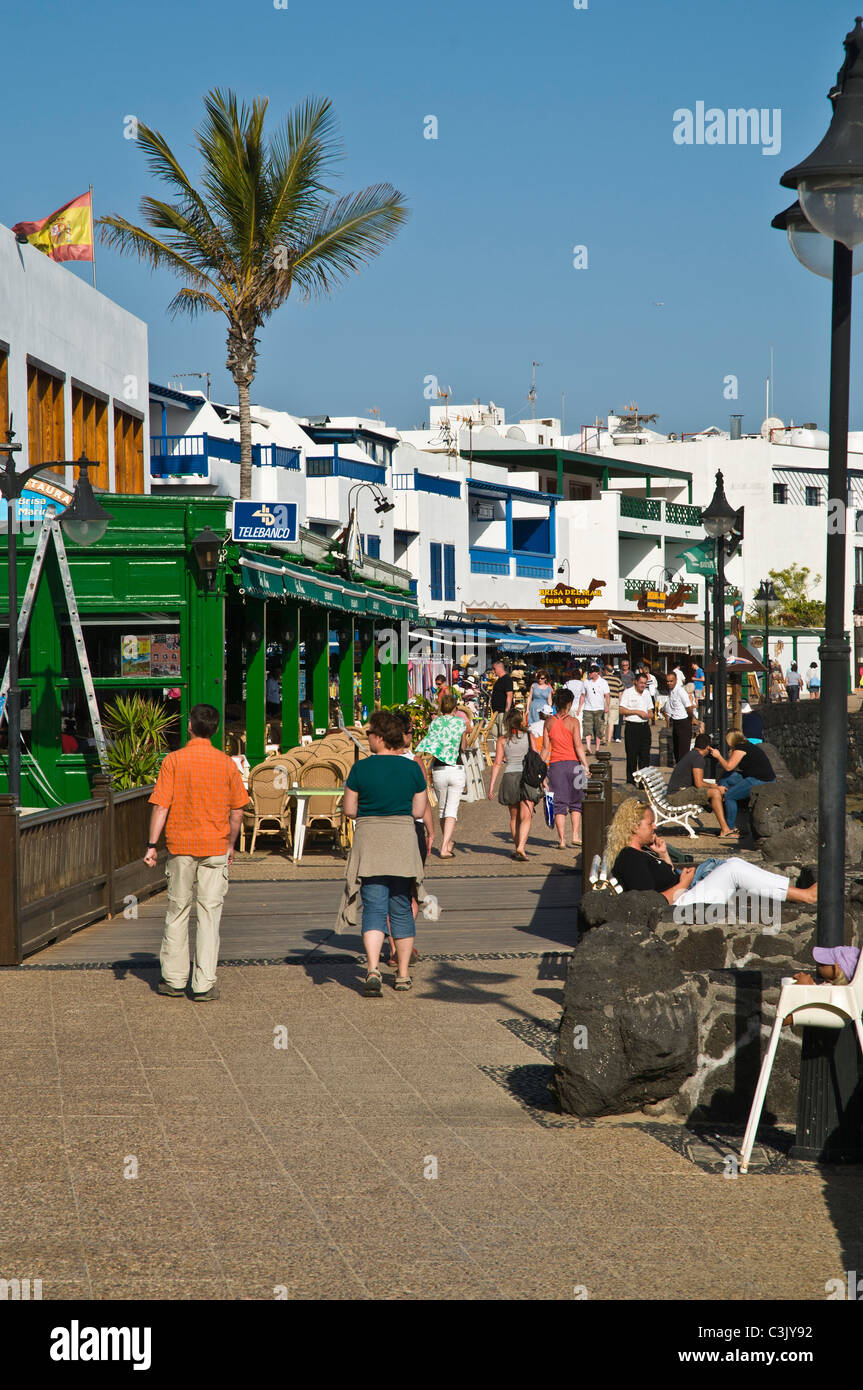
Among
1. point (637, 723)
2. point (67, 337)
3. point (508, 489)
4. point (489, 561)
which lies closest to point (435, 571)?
point (489, 561)

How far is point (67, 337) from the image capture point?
19.3 meters

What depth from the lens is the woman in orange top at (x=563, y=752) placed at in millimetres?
14789

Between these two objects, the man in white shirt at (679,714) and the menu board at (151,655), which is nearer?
the menu board at (151,655)

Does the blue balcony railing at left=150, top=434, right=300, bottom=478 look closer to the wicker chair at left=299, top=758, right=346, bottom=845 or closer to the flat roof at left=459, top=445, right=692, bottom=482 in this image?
the wicker chair at left=299, top=758, right=346, bottom=845

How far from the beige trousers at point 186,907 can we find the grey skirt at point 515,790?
5698 mm

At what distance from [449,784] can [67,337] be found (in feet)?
28.1

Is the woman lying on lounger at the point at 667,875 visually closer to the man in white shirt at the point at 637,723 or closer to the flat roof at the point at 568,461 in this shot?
the man in white shirt at the point at 637,723

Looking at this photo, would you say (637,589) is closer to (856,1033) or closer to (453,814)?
(453,814)

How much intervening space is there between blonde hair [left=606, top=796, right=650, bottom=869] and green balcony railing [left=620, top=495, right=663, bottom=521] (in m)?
55.4

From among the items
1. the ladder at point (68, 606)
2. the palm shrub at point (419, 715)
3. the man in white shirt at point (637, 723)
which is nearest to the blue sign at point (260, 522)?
the ladder at point (68, 606)

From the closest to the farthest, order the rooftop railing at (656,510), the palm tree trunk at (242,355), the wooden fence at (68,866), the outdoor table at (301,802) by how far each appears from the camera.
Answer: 1. the wooden fence at (68,866)
2. the outdoor table at (301,802)
3. the palm tree trunk at (242,355)
4. the rooftop railing at (656,510)

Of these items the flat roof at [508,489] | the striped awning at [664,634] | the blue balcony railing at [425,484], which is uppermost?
the flat roof at [508,489]

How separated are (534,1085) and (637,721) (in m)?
14.5

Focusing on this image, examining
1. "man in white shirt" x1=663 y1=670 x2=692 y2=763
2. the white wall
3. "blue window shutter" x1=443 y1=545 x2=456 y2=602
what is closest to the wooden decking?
the white wall
